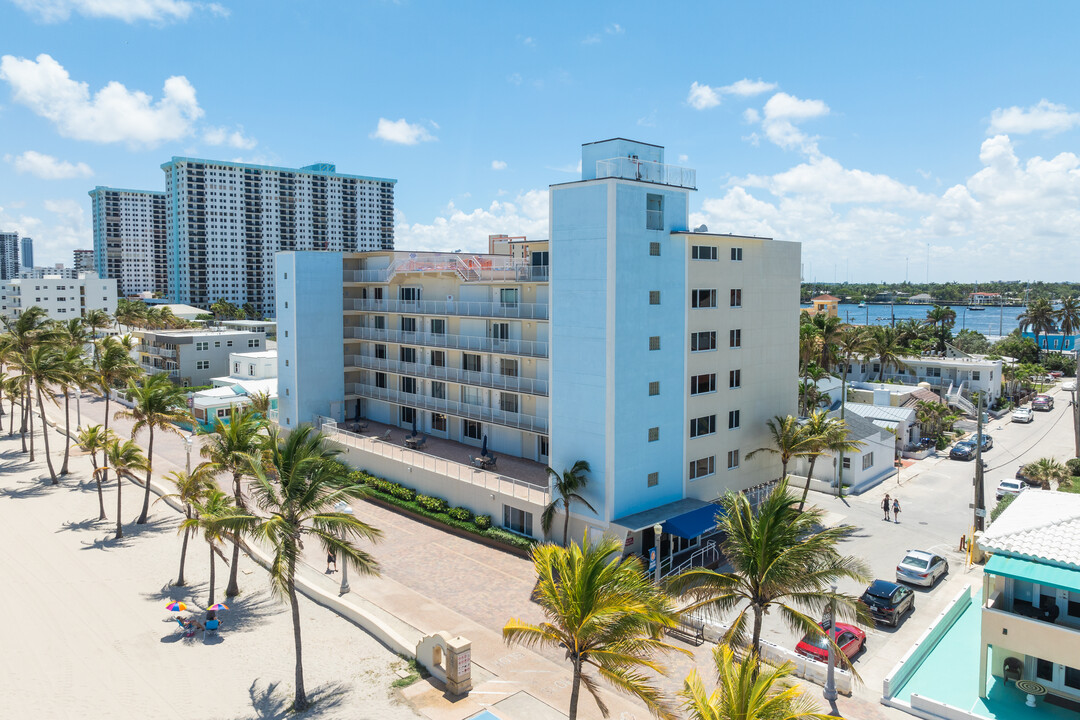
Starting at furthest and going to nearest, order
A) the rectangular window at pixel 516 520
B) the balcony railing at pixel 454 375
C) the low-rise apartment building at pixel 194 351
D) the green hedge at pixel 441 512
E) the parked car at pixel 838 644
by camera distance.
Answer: the low-rise apartment building at pixel 194 351 < the balcony railing at pixel 454 375 < the rectangular window at pixel 516 520 < the green hedge at pixel 441 512 < the parked car at pixel 838 644

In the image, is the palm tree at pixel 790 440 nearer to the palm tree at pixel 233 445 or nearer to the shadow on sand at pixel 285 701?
the shadow on sand at pixel 285 701

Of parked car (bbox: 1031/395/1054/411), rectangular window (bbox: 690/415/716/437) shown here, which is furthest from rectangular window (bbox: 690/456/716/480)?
parked car (bbox: 1031/395/1054/411)

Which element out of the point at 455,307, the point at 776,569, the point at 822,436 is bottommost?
the point at 776,569

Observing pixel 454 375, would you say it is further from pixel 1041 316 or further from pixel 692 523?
pixel 1041 316

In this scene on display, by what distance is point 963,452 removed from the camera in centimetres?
5088

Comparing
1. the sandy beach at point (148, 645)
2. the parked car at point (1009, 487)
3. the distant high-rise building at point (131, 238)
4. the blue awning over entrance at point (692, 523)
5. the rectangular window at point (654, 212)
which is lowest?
the sandy beach at point (148, 645)

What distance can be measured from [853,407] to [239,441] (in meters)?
45.0

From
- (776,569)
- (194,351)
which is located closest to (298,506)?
(776,569)

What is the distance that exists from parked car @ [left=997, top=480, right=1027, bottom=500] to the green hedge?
2892cm

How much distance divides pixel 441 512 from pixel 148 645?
14.8 metres

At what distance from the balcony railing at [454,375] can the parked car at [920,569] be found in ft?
58.8

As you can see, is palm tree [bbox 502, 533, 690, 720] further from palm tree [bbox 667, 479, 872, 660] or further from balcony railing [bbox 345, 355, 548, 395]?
balcony railing [bbox 345, 355, 548, 395]

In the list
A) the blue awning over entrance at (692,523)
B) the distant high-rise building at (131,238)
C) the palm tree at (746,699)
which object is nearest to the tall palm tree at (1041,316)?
the blue awning over entrance at (692,523)

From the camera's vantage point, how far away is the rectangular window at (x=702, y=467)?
3384 cm
